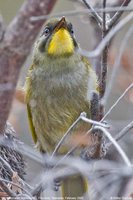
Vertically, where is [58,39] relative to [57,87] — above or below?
above

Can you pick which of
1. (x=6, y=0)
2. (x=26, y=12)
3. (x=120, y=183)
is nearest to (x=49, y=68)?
(x=120, y=183)

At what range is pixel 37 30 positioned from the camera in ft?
8.38

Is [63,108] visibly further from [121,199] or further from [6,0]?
[6,0]

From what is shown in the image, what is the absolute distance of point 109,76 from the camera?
5453 millimetres

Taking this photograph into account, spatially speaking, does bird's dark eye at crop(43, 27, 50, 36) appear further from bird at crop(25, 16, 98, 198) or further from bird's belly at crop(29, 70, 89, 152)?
bird's belly at crop(29, 70, 89, 152)

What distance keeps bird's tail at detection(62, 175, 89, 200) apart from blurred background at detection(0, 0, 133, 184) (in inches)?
13.8

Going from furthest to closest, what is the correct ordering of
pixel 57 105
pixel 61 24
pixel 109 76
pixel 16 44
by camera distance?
pixel 109 76 → pixel 57 105 → pixel 61 24 → pixel 16 44

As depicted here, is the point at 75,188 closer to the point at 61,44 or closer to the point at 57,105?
the point at 57,105

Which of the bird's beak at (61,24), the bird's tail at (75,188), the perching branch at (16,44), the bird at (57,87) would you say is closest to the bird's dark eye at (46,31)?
the bird at (57,87)

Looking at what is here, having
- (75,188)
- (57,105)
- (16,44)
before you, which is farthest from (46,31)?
(16,44)

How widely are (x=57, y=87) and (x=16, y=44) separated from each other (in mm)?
1582

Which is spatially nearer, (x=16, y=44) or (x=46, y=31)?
(x=16, y=44)

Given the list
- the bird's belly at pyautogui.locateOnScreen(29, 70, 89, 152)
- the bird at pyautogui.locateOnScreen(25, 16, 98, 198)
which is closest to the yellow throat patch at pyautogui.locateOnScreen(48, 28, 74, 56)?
the bird at pyautogui.locateOnScreen(25, 16, 98, 198)

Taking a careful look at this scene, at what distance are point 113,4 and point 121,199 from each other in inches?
68.6
